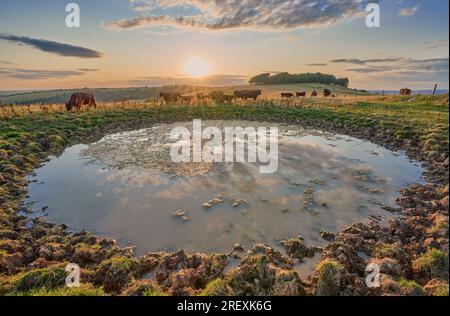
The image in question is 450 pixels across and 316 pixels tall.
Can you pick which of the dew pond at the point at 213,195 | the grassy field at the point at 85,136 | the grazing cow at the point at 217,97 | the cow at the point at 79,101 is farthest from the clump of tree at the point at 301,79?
the dew pond at the point at 213,195

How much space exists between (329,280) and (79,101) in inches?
1150

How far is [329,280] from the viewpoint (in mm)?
5078

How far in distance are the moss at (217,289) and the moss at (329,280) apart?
1.61m

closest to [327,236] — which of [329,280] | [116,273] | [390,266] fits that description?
[390,266]

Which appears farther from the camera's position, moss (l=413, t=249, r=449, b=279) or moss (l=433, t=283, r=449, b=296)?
moss (l=413, t=249, r=449, b=279)

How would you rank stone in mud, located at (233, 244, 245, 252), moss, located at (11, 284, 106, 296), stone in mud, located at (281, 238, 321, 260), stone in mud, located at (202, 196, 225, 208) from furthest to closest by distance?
stone in mud, located at (202, 196, 225, 208), stone in mud, located at (233, 244, 245, 252), stone in mud, located at (281, 238, 321, 260), moss, located at (11, 284, 106, 296)

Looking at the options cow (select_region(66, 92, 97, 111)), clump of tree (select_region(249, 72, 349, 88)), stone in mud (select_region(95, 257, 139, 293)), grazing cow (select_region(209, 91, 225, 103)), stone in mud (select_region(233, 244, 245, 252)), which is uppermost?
clump of tree (select_region(249, 72, 349, 88))

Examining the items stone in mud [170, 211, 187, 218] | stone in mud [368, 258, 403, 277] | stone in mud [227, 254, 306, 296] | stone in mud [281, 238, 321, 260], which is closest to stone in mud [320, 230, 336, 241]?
stone in mud [281, 238, 321, 260]

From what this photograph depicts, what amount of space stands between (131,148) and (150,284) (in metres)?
11.4

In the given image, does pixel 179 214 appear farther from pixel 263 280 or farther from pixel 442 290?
pixel 442 290

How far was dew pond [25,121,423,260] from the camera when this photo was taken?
730 centimetres

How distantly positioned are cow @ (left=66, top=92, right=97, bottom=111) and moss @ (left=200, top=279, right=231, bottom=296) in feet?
85.5

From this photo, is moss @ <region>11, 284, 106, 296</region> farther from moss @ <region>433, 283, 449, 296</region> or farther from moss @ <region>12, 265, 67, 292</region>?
moss @ <region>433, 283, 449, 296</region>

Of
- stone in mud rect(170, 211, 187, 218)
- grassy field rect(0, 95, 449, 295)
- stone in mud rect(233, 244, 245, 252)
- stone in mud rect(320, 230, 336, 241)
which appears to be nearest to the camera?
grassy field rect(0, 95, 449, 295)
